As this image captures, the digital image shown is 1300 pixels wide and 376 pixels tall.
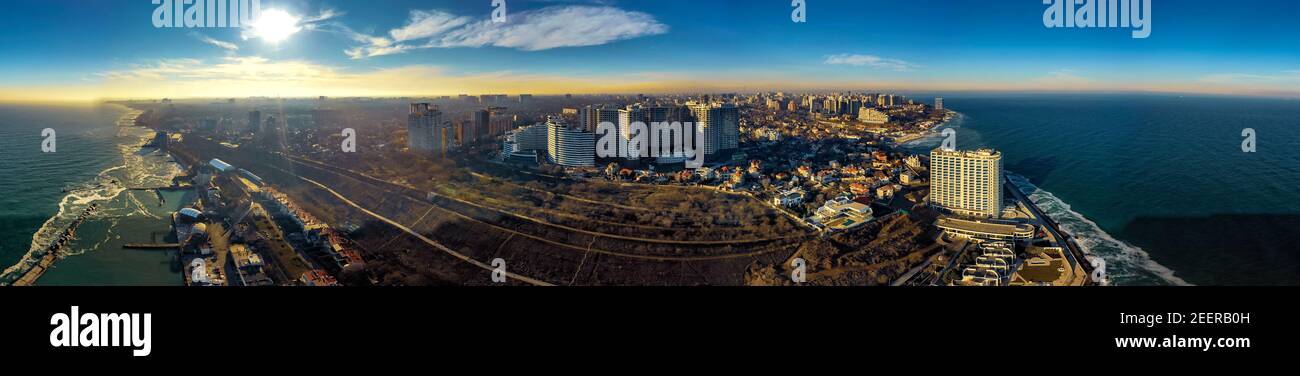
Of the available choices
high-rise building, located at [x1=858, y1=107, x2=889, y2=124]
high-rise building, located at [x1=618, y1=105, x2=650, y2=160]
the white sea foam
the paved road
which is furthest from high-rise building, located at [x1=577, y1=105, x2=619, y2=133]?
high-rise building, located at [x1=858, y1=107, x2=889, y2=124]

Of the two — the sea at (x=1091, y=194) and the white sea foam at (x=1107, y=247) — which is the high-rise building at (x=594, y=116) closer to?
the sea at (x=1091, y=194)

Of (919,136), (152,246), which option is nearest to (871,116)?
(919,136)

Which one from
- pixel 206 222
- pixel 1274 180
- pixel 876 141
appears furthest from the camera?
pixel 876 141

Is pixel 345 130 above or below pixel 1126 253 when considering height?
above

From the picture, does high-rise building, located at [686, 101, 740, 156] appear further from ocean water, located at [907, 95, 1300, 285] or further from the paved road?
the paved road
